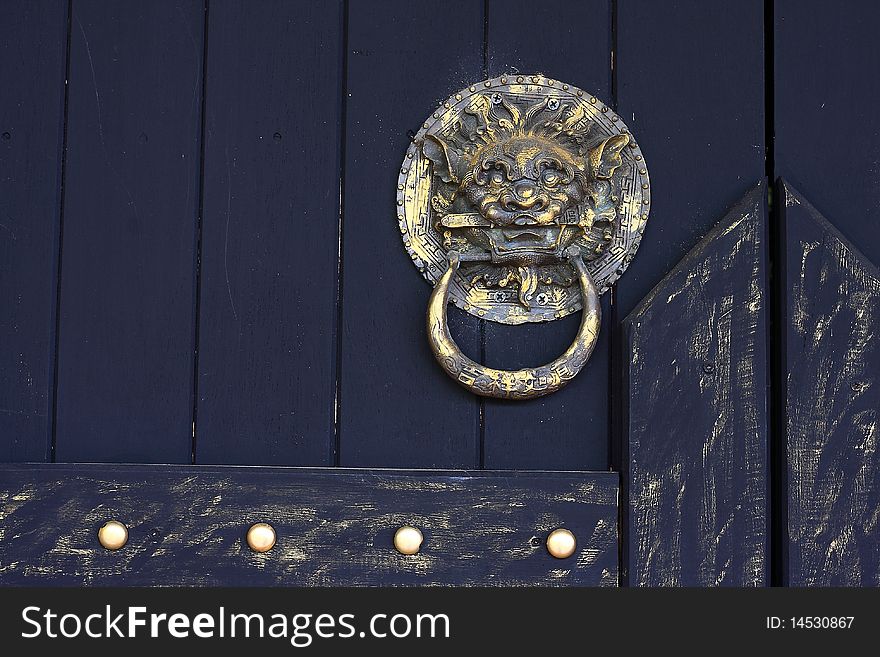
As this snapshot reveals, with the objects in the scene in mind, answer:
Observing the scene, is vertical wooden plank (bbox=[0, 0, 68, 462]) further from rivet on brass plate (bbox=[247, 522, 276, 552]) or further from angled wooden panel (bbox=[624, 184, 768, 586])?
angled wooden panel (bbox=[624, 184, 768, 586])

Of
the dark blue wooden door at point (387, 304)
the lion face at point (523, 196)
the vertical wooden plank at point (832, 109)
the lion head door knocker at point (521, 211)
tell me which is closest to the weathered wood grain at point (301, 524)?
the dark blue wooden door at point (387, 304)

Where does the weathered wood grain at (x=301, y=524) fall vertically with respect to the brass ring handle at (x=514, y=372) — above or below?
below

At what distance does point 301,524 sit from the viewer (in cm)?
117

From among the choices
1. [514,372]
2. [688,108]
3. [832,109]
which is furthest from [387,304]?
[832,109]

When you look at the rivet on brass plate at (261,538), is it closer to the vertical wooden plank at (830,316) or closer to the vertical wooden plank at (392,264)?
the vertical wooden plank at (392,264)

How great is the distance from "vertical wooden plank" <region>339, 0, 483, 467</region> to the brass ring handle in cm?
3

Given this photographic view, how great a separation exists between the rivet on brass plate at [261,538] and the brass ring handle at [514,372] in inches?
9.3

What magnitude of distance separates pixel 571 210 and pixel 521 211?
56 mm

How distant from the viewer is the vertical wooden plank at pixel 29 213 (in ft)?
4.00

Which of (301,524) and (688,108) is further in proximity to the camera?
(688,108)

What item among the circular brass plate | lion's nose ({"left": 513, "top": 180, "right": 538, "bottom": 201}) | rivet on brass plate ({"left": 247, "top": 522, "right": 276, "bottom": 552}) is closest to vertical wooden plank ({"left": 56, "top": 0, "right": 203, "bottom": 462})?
rivet on brass plate ({"left": 247, "top": 522, "right": 276, "bottom": 552})

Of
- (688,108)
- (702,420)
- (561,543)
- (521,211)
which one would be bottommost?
(561,543)

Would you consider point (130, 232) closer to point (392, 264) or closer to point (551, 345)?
point (392, 264)

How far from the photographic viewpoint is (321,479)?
118cm
